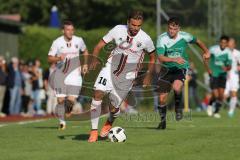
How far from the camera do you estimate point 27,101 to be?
30625 mm

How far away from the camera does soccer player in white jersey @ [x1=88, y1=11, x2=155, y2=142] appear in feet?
44.9

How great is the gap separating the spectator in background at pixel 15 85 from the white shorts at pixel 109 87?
14.5m

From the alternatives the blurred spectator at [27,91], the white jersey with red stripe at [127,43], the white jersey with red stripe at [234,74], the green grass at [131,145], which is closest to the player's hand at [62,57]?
the green grass at [131,145]

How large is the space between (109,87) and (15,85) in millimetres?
15645

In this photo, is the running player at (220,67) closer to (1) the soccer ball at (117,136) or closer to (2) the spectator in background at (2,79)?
(2) the spectator in background at (2,79)

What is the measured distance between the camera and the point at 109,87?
13.7 meters

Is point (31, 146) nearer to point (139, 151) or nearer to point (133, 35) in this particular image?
point (139, 151)

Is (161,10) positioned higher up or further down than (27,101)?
higher up

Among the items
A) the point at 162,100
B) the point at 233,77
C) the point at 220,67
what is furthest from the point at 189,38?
the point at 233,77

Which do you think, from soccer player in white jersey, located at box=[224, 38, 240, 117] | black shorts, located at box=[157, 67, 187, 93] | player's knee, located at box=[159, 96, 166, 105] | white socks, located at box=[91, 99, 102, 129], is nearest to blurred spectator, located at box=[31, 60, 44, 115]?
soccer player in white jersey, located at box=[224, 38, 240, 117]

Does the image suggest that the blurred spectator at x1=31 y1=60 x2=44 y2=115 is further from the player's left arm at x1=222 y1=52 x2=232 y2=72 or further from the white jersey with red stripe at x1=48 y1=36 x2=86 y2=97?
the white jersey with red stripe at x1=48 y1=36 x2=86 y2=97

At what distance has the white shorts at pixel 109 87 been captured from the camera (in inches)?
535

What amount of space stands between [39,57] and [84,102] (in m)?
6.58

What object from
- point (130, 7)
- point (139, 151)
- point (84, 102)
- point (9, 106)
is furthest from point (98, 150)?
point (130, 7)
